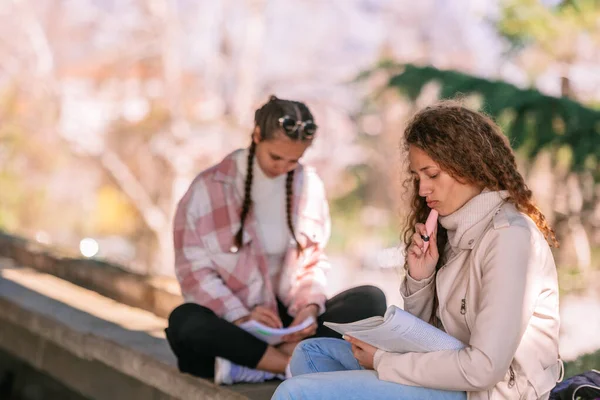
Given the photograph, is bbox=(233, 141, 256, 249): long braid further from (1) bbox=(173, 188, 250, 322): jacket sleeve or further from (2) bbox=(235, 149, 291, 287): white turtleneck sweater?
(1) bbox=(173, 188, 250, 322): jacket sleeve

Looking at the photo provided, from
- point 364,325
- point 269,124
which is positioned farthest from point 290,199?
point 364,325

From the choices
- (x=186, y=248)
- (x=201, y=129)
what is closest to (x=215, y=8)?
(x=201, y=129)

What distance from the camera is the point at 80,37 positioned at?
2841 cm

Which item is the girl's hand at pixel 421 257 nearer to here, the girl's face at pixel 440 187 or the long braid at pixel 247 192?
the girl's face at pixel 440 187

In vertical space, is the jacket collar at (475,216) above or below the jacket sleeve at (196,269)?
above

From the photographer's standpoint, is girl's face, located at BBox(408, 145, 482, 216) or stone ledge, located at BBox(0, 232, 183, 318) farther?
stone ledge, located at BBox(0, 232, 183, 318)

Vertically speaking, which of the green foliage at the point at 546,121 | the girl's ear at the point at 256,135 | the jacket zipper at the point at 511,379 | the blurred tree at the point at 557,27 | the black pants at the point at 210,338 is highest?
the blurred tree at the point at 557,27

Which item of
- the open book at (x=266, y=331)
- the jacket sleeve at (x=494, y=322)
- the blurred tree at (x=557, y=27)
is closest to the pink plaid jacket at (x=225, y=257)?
the open book at (x=266, y=331)

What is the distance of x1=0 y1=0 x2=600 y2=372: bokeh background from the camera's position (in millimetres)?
19031

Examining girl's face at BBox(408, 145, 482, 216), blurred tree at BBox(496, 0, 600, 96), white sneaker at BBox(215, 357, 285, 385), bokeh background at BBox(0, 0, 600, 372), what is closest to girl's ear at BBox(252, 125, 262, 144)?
white sneaker at BBox(215, 357, 285, 385)

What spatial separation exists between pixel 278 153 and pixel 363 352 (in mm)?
1180

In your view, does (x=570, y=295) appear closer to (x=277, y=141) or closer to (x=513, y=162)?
(x=277, y=141)

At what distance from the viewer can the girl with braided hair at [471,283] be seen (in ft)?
6.62

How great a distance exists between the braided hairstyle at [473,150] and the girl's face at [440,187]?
2 cm
